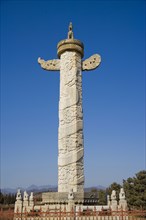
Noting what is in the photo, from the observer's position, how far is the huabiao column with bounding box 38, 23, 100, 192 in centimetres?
932

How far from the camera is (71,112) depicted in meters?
9.89

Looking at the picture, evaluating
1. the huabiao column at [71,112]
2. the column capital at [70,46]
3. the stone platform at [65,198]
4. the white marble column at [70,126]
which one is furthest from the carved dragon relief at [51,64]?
the stone platform at [65,198]

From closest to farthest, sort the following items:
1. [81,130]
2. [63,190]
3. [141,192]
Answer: [63,190] < [81,130] < [141,192]

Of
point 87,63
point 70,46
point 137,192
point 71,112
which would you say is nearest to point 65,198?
point 71,112

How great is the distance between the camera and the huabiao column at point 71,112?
932cm

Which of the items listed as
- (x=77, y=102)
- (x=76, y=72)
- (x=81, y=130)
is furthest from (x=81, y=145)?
(x=76, y=72)

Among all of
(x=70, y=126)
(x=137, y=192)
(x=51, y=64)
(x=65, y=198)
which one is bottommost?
(x=137, y=192)

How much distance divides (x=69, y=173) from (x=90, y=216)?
239 centimetres

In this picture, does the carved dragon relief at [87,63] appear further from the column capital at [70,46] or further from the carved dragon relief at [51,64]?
the column capital at [70,46]

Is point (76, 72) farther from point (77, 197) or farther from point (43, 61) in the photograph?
point (77, 197)

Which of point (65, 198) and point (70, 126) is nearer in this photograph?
point (65, 198)

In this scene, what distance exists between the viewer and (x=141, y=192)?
19203 millimetres

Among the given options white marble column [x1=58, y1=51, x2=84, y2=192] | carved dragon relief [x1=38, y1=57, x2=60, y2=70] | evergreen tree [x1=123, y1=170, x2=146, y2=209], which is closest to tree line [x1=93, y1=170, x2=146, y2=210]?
evergreen tree [x1=123, y1=170, x2=146, y2=209]

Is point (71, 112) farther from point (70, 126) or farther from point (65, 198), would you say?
point (65, 198)
